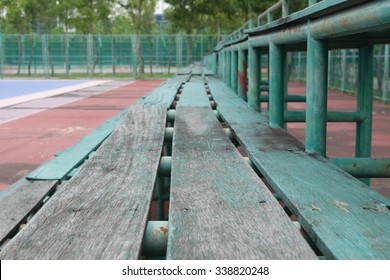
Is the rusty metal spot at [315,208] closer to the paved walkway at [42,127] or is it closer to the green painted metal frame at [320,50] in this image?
the green painted metal frame at [320,50]

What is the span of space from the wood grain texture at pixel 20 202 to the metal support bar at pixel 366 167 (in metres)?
1.46

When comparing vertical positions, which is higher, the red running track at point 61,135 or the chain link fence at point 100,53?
the chain link fence at point 100,53

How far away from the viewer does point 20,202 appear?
7.38 feet

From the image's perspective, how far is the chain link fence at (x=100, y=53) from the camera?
37.0 meters

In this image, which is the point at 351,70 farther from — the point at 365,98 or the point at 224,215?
the point at 224,215

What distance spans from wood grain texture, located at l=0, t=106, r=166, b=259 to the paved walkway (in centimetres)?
377

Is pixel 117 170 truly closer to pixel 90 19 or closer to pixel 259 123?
pixel 259 123

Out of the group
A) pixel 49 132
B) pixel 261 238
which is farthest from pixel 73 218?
pixel 49 132

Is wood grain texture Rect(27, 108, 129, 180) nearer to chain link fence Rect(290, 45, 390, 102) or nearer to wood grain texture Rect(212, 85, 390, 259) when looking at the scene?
wood grain texture Rect(212, 85, 390, 259)

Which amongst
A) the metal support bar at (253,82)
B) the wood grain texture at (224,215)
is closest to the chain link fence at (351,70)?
the metal support bar at (253,82)

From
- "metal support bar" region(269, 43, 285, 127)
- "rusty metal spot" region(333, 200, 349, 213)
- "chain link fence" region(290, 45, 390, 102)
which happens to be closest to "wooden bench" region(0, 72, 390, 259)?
"rusty metal spot" region(333, 200, 349, 213)

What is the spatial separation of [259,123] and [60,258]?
2587 mm

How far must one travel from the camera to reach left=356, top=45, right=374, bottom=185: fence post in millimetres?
4406

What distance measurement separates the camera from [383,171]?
3035 mm
